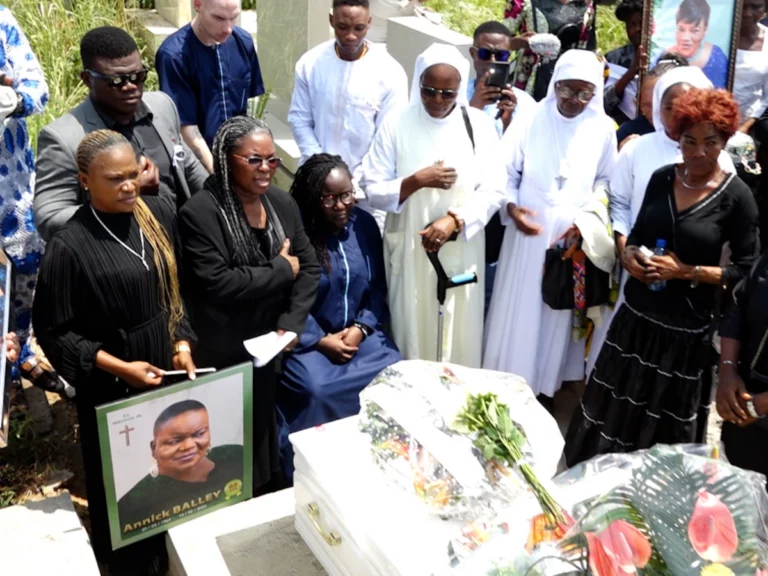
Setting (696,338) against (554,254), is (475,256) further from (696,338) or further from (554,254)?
(696,338)

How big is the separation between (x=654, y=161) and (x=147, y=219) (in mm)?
2297

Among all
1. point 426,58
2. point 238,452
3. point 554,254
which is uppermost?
point 426,58

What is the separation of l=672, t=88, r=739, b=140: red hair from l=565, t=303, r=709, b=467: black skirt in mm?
808

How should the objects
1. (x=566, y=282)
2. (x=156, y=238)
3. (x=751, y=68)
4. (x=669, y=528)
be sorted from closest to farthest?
1. (x=669, y=528)
2. (x=156, y=238)
3. (x=566, y=282)
4. (x=751, y=68)

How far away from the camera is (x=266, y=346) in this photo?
10.3 feet

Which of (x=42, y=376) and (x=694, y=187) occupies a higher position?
(x=694, y=187)

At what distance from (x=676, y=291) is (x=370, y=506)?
1.82 meters

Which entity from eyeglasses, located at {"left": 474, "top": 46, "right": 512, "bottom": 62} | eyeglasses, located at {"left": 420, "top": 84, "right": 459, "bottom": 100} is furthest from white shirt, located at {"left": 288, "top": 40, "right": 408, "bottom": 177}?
eyeglasses, located at {"left": 420, "top": 84, "right": 459, "bottom": 100}

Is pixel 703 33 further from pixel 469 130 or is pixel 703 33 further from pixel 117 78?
pixel 117 78

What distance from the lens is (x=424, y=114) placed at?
12.7 feet

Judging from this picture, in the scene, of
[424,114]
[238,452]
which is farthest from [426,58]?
[238,452]

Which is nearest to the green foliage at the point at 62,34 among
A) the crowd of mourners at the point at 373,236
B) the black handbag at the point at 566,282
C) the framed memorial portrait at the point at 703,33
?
the crowd of mourners at the point at 373,236

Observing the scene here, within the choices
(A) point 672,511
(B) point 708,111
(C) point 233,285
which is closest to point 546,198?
(B) point 708,111

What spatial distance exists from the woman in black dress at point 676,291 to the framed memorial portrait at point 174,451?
1648 mm
